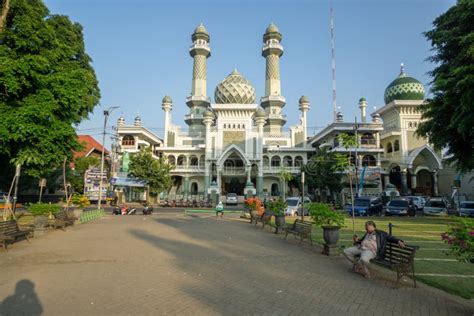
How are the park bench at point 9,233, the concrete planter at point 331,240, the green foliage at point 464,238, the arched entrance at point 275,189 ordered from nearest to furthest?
the green foliage at point 464,238 → the concrete planter at point 331,240 → the park bench at point 9,233 → the arched entrance at point 275,189

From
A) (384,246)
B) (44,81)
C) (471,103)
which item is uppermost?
(44,81)

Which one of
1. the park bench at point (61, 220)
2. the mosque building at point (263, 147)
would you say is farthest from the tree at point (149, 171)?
the park bench at point (61, 220)

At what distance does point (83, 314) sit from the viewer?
4.66m

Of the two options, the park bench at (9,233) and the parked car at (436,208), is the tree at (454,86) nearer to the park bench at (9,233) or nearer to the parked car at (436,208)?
the parked car at (436,208)

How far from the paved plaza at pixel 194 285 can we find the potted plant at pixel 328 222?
17.3 inches

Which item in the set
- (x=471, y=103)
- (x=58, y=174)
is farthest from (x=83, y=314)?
(x=58, y=174)

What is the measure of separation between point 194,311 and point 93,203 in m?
36.3

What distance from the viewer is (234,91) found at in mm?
48531

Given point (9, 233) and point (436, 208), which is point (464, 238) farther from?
point (436, 208)

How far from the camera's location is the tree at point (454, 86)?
1459 cm

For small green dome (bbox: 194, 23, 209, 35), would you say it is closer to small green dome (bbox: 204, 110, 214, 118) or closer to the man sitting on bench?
small green dome (bbox: 204, 110, 214, 118)

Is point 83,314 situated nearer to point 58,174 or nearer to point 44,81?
point 44,81

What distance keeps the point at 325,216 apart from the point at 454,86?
36.7 ft

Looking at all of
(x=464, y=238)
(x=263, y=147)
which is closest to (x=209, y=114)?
(x=263, y=147)
